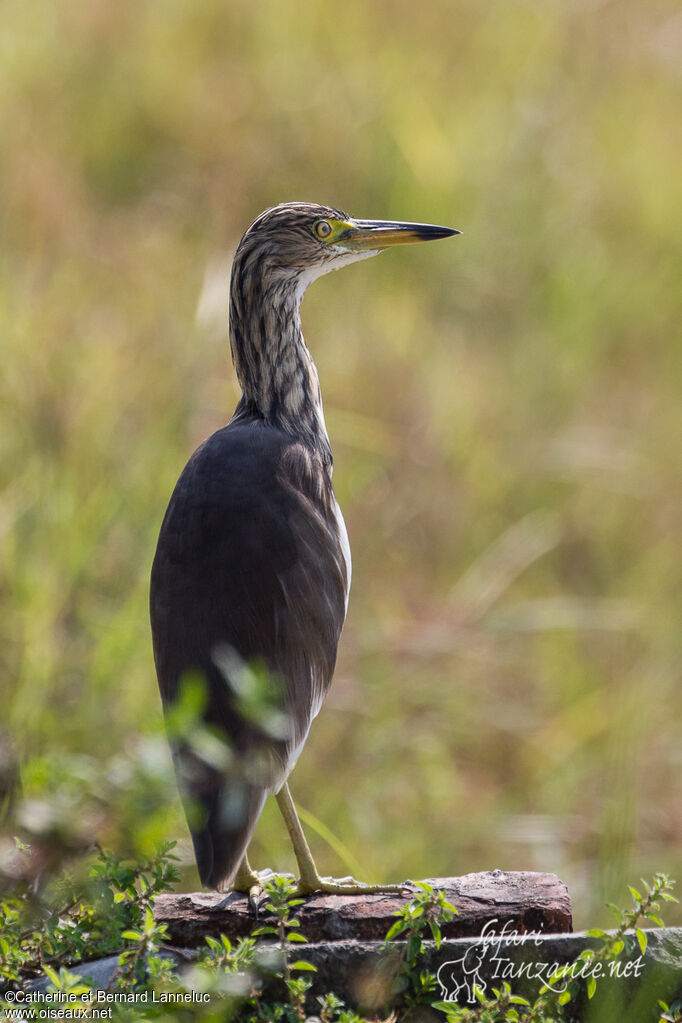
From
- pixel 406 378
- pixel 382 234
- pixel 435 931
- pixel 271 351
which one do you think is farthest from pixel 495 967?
pixel 406 378

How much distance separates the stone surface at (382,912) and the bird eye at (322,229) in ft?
7.30

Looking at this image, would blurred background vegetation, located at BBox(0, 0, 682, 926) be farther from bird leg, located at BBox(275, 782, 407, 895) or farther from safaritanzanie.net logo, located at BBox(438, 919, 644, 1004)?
bird leg, located at BBox(275, 782, 407, 895)

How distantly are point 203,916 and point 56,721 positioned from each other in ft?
6.26

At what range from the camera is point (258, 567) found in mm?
3967

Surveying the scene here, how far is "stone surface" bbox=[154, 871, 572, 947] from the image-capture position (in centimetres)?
362

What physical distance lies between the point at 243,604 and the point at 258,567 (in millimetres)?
130

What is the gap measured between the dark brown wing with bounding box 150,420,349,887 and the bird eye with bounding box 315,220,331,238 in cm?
80

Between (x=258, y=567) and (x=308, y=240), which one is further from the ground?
(x=308, y=240)

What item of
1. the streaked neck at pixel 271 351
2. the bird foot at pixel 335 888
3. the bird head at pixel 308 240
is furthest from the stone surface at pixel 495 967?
the bird head at pixel 308 240

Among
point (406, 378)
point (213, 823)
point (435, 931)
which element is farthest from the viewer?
point (406, 378)

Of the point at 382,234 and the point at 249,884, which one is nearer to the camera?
the point at 249,884

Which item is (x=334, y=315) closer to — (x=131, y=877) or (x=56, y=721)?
(x=56, y=721)

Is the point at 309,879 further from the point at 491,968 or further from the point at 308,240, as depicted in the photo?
the point at 308,240

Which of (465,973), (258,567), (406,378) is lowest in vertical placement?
(465,973)
